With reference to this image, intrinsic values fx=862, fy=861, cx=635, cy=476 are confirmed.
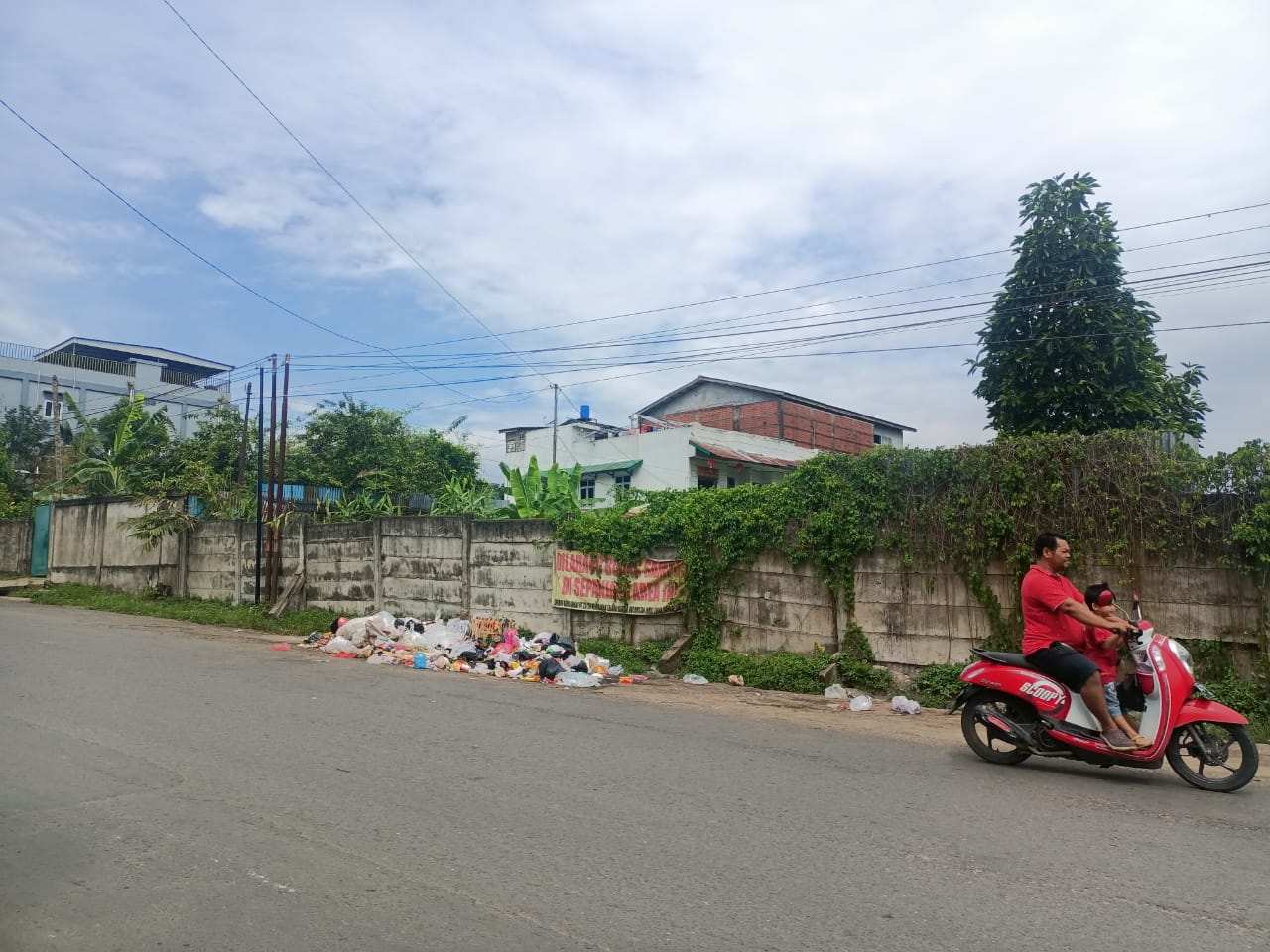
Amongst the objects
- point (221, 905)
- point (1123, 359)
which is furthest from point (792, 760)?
point (1123, 359)

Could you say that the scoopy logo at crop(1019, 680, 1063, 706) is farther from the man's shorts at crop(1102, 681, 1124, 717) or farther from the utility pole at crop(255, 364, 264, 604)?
the utility pole at crop(255, 364, 264, 604)

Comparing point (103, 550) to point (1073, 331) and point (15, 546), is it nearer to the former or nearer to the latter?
point (15, 546)

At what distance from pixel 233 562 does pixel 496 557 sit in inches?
334

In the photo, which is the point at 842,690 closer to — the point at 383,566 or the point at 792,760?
the point at 792,760

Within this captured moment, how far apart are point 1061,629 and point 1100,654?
0.36 meters

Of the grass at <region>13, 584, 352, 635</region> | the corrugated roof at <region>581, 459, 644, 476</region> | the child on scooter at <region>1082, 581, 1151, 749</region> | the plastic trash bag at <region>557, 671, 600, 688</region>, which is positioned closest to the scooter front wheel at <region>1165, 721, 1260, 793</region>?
the child on scooter at <region>1082, 581, 1151, 749</region>

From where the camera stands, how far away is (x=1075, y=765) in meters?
6.68

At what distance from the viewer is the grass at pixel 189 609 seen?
16547mm

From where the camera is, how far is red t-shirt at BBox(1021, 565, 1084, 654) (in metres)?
6.30

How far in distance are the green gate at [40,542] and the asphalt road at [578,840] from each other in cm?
2366

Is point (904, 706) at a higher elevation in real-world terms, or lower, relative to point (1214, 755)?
lower

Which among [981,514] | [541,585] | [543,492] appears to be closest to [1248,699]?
[981,514]

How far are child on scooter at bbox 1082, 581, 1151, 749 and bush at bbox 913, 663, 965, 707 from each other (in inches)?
121

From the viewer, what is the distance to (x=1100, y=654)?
6355mm
